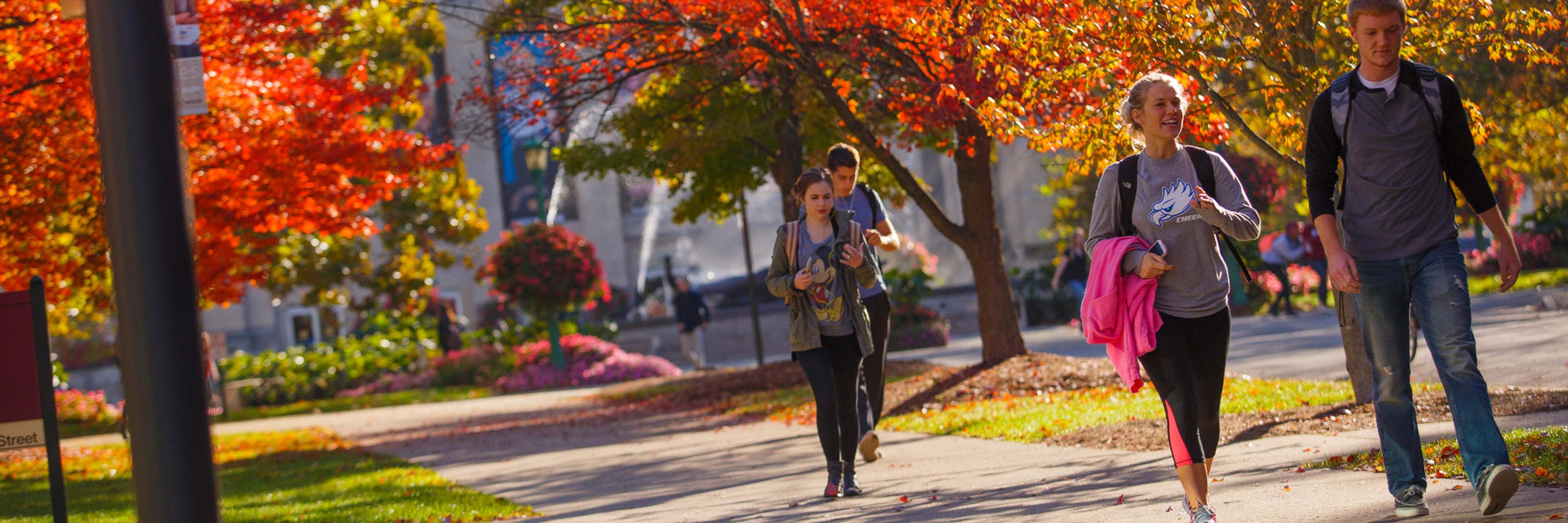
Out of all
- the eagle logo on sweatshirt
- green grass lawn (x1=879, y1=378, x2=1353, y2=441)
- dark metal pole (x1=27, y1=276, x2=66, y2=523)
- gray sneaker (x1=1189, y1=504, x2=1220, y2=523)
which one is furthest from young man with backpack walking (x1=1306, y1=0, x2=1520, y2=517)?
dark metal pole (x1=27, y1=276, x2=66, y2=523)

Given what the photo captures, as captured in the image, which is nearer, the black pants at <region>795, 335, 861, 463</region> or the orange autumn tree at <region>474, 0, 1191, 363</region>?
the black pants at <region>795, 335, 861, 463</region>

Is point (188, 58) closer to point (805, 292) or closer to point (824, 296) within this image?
point (805, 292)

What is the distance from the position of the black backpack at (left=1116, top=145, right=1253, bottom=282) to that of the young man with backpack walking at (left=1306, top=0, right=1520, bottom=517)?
31 cm

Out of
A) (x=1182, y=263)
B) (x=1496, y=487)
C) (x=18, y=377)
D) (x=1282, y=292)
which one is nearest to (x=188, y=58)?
(x=18, y=377)

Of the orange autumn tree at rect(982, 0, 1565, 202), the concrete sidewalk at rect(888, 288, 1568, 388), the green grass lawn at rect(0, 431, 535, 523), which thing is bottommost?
the concrete sidewalk at rect(888, 288, 1568, 388)

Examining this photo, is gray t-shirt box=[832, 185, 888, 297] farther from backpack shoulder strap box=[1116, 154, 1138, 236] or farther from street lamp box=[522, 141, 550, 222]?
street lamp box=[522, 141, 550, 222]

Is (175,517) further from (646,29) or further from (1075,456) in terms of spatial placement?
(646,29)

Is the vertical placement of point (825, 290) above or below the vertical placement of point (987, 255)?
below

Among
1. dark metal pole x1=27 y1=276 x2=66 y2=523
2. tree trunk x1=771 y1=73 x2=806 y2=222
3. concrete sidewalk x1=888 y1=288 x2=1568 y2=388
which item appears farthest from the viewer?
tree trunk x1=771 y1=73 x2=806 y2=222

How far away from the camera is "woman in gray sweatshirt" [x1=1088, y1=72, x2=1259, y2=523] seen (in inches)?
177

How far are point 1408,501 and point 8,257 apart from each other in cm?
1076

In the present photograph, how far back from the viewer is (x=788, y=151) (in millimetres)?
13852

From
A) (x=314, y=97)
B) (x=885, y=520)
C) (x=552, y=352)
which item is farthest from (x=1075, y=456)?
(x=552, y=352)

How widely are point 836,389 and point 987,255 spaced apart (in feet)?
19.9
